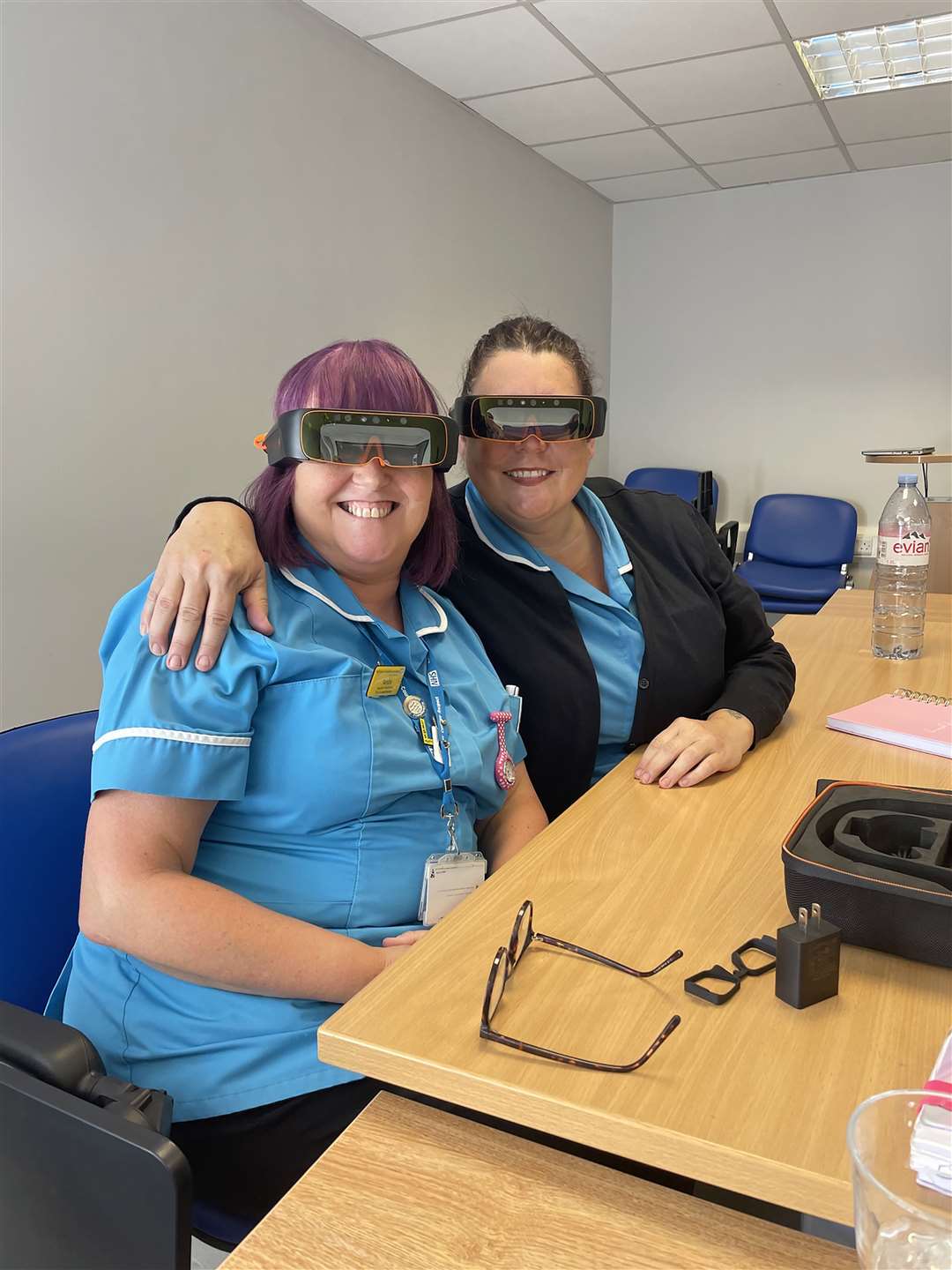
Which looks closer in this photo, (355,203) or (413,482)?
(413,482)

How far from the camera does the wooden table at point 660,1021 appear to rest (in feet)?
2.43

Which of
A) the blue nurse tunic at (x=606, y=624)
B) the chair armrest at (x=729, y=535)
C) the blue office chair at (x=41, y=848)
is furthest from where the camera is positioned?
the chair armrest at (x=729, y=535)

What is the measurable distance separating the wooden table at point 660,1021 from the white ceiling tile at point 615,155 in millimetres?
4987

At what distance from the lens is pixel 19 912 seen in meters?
1.22

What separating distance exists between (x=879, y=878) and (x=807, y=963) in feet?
0.41

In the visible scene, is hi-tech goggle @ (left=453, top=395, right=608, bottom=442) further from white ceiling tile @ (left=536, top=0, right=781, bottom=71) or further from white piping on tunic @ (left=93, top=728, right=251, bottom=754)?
white ceiling tile @ (left=536, top=0, right=781, bottom=71)

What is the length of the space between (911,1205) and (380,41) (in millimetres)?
4451

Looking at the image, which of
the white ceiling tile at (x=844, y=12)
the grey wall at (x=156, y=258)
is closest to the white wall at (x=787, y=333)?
the white ceiling tile at (x=844, y=12)

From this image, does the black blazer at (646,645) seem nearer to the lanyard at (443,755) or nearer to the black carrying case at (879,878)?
the lanyard at (443,755)

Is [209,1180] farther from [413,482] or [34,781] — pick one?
[413,482]

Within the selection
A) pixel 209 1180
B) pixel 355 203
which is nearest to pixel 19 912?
pixel 209 1180

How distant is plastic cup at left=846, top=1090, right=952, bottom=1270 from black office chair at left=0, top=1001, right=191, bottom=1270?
588 mm

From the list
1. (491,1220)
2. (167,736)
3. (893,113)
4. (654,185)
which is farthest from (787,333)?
(491,1220)

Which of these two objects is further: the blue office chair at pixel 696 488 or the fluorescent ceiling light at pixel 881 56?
the blue office chair at pixel 696 488
